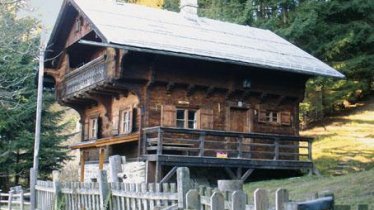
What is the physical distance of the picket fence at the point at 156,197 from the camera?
4555 mm

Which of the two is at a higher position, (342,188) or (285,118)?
(285,118)

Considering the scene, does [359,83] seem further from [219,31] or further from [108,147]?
[108,147]

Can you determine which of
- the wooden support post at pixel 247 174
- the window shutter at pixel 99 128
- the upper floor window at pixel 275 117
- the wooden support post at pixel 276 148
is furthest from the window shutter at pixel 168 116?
the window shutter at pixel 99 128

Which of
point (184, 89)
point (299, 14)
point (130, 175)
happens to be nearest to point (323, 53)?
point (299, 14)

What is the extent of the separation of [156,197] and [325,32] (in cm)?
2575

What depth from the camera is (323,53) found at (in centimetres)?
3103

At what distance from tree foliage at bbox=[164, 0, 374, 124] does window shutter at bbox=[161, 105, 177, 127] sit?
39.8 feet

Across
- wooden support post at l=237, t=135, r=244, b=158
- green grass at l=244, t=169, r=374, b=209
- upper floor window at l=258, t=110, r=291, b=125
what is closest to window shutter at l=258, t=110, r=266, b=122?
upper floor window at l=258, t=110, r=291, b=125

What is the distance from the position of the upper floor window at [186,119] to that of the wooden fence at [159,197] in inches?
289

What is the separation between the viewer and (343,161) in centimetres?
2377

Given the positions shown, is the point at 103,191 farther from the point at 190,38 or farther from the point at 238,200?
the point at 190,38

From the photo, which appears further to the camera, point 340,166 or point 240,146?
point 340,166

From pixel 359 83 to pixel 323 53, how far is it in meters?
2.68

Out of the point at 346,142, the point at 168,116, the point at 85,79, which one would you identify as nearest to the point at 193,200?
the point at 168,116
